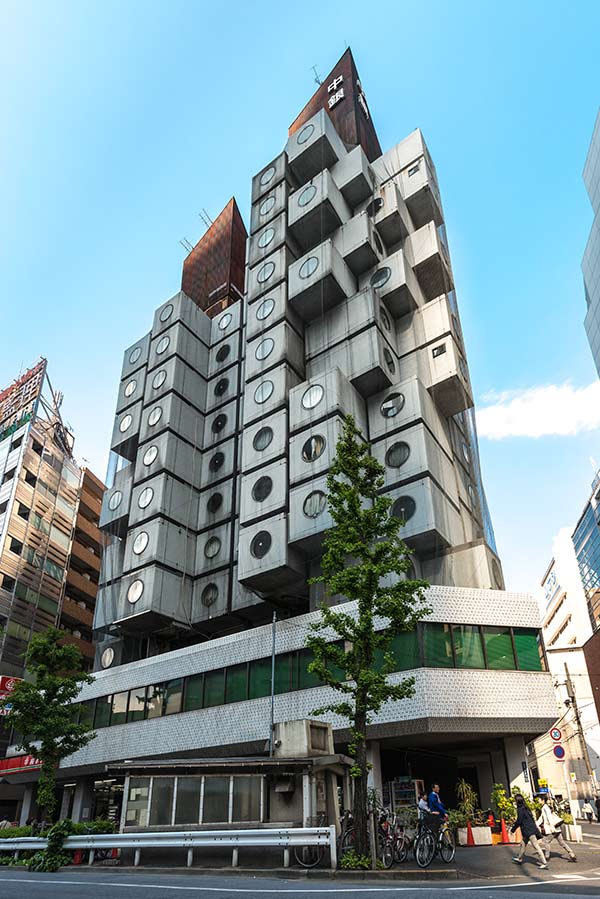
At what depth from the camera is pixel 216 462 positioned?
151 ft

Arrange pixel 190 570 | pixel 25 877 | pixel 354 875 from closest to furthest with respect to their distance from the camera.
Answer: pixel 354 875 < pixel 25 877 < pixel 190 570

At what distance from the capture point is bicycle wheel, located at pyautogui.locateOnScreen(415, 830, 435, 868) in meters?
14.3

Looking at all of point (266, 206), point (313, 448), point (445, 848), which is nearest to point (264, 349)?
point (313, 448)

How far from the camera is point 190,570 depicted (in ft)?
139

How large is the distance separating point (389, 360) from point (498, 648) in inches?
766

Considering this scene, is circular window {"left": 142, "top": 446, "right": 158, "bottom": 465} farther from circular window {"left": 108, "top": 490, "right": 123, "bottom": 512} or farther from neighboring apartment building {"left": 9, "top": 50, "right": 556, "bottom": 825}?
circular window {"left": 108, "top": 490, "right": 123, "bottom": 512}

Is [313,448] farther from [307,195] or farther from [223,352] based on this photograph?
[307,195]

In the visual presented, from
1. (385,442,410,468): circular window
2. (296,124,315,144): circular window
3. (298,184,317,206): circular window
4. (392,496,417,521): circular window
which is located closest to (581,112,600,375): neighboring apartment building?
(296,124,315,144): circular window

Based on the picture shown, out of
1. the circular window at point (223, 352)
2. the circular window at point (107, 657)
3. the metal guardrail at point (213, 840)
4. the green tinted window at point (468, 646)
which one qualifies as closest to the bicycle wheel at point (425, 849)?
the metal guardrail at point (213, 840)

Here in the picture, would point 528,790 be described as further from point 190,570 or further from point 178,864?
point 190,570

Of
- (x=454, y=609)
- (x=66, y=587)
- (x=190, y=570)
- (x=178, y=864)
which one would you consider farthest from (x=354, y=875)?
(x=66, y=587)

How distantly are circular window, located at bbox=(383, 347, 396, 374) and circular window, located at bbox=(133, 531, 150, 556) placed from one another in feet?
63.6

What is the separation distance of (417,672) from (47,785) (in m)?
15.6

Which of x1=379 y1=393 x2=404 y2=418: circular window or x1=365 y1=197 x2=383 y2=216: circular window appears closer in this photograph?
x1=379 y1=393 x2=404 y2=418: circular window
